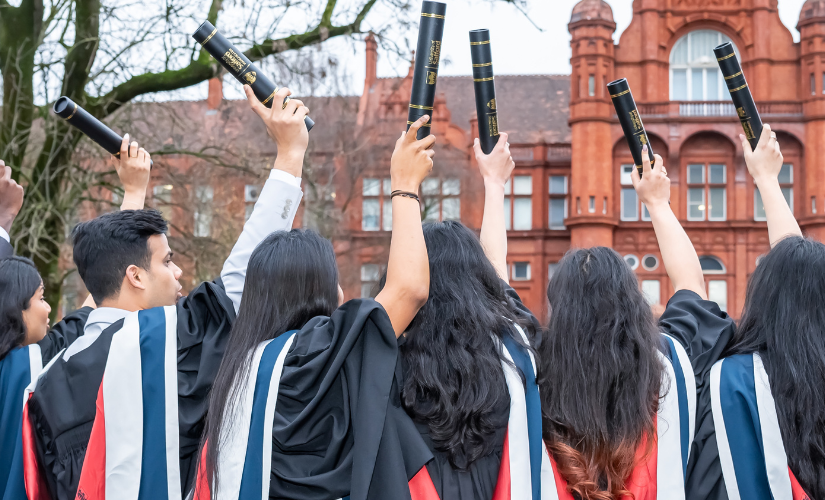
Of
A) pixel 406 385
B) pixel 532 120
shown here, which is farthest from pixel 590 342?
pixel 532 120

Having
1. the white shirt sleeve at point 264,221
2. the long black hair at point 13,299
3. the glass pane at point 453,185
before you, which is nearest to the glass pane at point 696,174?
the glass pane at point 453,185

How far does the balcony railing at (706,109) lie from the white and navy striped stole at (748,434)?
2174cm

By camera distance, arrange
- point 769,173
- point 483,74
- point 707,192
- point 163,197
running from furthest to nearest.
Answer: point 707,192
point 163,197
point 769,173
point 483,74

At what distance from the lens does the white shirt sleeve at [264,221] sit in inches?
97.9

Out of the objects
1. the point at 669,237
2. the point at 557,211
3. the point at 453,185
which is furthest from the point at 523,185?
the point at 669,237

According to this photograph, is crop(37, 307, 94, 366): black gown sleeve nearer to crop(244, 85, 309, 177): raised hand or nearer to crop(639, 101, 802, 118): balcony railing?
crop(244, 85, 309, 177): raised hand

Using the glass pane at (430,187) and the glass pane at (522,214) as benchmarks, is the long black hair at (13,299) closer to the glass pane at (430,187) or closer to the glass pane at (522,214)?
the glass pane at (430,187)

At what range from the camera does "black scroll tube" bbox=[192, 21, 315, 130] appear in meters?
2.38

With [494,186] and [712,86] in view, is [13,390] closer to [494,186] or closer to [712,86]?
[494,186]

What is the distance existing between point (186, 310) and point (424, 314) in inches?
32.6

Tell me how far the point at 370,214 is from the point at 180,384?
23.6 m

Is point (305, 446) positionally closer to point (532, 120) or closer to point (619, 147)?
point (619, 147)

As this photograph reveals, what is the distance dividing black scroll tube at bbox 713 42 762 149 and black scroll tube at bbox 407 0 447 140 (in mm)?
1280

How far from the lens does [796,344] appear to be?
2.36 meters
